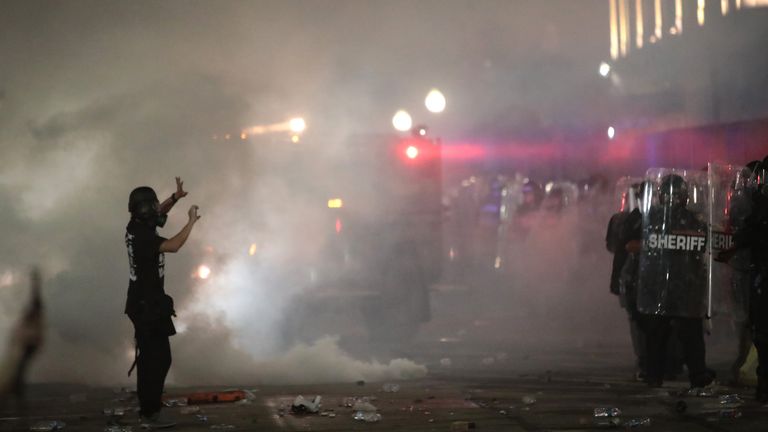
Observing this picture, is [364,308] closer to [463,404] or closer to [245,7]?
[245,7]

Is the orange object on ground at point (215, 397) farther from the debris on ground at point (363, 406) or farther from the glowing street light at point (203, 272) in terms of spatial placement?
the glowing street light at point (203, 272)

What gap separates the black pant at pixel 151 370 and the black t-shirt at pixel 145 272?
0.30ft

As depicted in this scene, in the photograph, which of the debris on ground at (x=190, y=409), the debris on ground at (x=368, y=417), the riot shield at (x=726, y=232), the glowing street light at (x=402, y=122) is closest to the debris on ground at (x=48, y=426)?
the debris on ground at (x=190, y=409)

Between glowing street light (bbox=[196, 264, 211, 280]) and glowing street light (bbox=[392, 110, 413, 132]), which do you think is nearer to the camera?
glowing street light (bbox=[196, 264, 211, 280])

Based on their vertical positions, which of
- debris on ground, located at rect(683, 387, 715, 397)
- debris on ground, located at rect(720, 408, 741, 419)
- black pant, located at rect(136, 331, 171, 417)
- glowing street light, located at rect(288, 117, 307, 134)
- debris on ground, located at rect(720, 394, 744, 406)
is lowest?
debris on ground, located at rect(720, 408, 741, 419)

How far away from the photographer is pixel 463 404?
6973mm

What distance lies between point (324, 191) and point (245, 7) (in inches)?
90.8

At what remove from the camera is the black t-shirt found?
20.1 feet

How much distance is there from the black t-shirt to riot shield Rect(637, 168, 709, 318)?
3.48m

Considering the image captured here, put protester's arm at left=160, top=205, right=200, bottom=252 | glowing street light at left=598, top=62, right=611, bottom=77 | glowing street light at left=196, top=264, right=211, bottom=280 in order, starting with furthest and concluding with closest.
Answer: glowing street light at left=598, top=62, right=611, bottom=77 < glowing street light at left=196, top=264, right=211, bottom=280 < protester's arm at left=160, top=205, right=200, bottom=252

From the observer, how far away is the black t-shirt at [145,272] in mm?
6117

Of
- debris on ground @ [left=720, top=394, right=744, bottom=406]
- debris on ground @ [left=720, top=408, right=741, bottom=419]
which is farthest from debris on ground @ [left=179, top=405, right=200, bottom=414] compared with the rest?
debris on ground @ [left=720, top=394, right=744, bottom=406]

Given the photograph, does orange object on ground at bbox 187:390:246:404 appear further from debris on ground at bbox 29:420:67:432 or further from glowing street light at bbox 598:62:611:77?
glowing street light at bbox 598:62:611:77

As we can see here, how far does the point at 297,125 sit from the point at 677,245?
225 inches
